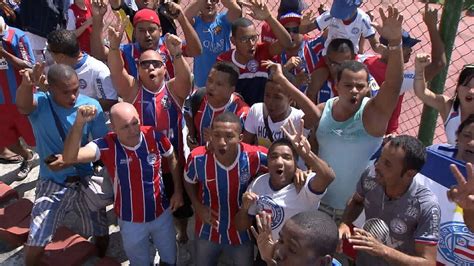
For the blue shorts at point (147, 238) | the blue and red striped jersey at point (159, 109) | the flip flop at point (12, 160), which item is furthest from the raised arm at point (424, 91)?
the flip flop at point (12, 160)

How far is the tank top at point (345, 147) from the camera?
326cm

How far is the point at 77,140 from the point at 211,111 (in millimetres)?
1064

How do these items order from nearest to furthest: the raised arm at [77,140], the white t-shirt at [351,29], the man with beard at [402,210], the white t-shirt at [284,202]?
1. the man with beard at [402,210]
2. the white t-shirt at [284,202]
3. the raised arm at [77,140]
4. the white t-shirt at [351,29]

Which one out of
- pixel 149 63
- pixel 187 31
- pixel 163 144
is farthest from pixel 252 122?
pixel 187 31

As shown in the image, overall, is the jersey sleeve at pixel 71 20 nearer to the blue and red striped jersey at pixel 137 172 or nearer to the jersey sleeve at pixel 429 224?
the blue and red striped jersey at pixel 137 172

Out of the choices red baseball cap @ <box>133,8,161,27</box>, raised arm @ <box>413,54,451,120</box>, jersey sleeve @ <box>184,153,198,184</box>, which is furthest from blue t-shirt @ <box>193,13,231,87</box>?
raised arm @ <box>413,54,451,120</box>

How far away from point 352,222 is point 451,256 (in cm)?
60

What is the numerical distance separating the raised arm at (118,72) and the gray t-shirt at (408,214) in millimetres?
2004

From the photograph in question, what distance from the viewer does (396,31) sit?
10.5 feet

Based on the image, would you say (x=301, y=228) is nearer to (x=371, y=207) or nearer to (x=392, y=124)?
(x=371, y=207)

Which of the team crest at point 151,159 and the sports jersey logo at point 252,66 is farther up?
the sports jersey logo at point 252,66

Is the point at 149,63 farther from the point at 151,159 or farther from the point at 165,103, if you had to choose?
the point at 151,159

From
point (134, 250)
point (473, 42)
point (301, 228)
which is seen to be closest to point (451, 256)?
point (301, 228)

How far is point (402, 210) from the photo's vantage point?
271cm
